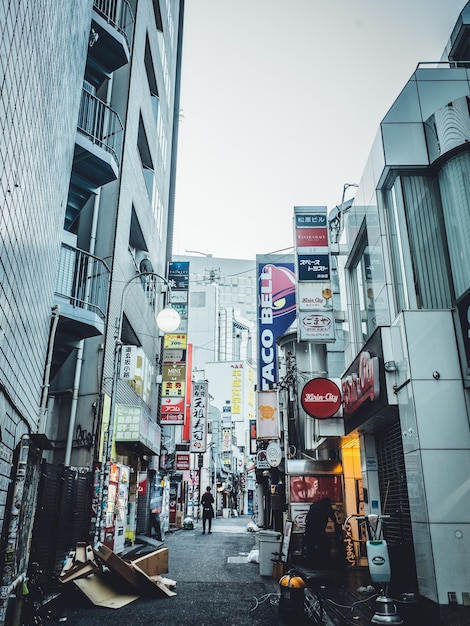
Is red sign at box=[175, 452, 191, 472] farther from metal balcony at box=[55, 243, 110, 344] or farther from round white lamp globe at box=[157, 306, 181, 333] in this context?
round white lamp globe at box=[157, 306, 181, 333]

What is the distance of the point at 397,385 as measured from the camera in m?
9.76

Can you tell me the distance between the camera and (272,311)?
3091cm

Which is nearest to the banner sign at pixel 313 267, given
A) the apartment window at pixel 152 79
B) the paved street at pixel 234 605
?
the paved street at pixel 234 605

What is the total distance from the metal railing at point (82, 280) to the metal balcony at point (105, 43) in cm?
718

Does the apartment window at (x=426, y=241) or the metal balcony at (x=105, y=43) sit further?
the metal balcony at (x=105, y=43)

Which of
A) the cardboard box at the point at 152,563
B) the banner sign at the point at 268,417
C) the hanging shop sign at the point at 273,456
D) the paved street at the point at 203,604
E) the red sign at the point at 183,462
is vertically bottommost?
Answer: the paved street at the point at 203,604

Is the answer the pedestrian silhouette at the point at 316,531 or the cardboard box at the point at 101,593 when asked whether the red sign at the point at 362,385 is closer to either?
the pedestrian silhouette at the point at 316,531

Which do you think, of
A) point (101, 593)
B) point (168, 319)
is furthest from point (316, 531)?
point (168, 319)

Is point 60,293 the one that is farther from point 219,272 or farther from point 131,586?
point 219,272

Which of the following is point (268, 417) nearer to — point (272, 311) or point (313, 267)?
point (272, 311)

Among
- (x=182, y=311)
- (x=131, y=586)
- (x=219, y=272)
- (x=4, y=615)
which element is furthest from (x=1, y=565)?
(x=219, y=272)

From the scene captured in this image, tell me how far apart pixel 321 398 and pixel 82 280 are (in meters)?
7.40

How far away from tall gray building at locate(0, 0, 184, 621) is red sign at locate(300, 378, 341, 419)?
5228 millimetres

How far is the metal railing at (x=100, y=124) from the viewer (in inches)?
604
